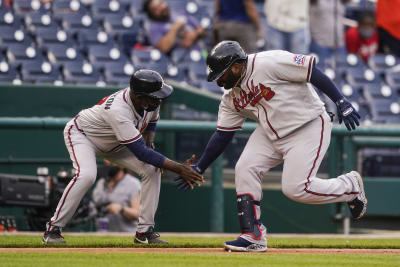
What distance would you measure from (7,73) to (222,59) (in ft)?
18.9

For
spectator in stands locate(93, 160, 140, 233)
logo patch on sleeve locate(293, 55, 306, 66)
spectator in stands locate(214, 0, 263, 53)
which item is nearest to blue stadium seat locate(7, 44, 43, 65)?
spectator in stands locate(214, 0, 263, 53)

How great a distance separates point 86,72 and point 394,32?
163 inches

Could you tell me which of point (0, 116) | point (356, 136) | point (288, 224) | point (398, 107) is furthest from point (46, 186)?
point (398, 107)

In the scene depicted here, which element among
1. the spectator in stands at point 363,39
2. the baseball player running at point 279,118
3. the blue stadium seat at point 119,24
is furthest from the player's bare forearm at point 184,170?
the spectator in stands at point 363,39

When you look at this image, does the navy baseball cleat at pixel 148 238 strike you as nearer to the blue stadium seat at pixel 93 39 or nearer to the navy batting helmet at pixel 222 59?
the navy batting helmet at pixel 222 59

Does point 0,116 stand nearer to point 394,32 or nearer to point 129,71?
point 129,71

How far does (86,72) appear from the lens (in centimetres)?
1106

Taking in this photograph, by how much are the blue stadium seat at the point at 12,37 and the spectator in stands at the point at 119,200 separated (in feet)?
10.9

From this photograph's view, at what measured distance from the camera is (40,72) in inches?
426

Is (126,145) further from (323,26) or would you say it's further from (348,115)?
(323,26)

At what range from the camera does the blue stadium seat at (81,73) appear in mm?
10953

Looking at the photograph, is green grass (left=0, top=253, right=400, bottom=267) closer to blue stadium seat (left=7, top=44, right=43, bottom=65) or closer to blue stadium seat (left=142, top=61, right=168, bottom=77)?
blue stadium seat (left=7, top=44, right=43, bottom=65)

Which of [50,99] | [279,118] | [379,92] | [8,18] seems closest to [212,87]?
[379,92]

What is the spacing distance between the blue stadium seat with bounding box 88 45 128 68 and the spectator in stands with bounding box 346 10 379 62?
3.59 m
